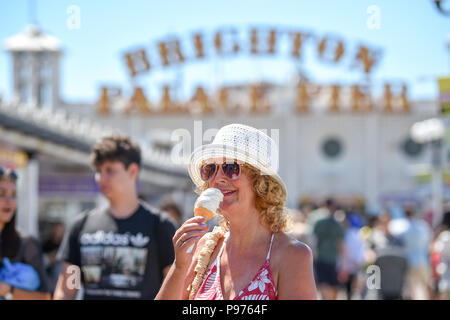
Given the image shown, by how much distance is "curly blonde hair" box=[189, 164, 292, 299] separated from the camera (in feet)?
7.98

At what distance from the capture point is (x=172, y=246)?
11.9ft

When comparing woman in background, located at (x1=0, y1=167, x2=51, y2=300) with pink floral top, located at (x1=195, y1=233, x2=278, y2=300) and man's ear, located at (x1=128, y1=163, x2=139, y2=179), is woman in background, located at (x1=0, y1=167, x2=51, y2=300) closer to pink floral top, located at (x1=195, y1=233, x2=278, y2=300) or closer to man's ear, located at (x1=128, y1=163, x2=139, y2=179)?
man's ear, located at (x1=128, y1=163, x2=139, y2=179)

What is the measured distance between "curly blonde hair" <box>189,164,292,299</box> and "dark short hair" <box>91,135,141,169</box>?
5.41 feet

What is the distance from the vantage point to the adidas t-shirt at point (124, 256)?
364 centimetres

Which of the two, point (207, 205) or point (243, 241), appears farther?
point (243, 241)

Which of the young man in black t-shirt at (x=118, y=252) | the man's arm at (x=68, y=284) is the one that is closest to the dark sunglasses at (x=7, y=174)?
the young man in black t-shirt at (x=118, y=252)

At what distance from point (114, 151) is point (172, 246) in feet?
2.61

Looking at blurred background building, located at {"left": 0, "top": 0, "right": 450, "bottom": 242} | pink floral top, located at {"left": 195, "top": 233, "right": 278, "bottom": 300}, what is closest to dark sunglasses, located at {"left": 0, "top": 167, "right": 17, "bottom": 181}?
pink floral top, located at {"left": 195, "top": 233, "right": 278, "bottom": 300}

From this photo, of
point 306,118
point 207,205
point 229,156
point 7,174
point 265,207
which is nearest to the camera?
point 207,205

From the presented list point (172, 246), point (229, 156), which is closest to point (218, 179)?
point (229, 156)

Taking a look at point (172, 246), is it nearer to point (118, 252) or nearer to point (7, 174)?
point (118, 252)

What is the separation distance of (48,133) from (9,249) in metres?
9.35

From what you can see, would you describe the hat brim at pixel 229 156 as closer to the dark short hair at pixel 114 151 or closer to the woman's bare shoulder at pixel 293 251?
the woman's bare shoulder at pixel 293 251

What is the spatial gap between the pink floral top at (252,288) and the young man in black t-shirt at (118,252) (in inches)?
49.7
